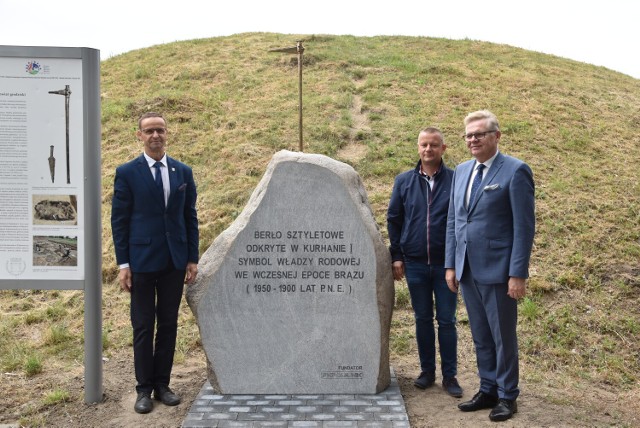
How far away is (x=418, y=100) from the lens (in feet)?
48.4

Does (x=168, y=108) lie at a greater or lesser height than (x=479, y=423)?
greater

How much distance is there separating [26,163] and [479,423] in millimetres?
4037

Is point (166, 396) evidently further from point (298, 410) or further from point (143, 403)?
point (298, 410)

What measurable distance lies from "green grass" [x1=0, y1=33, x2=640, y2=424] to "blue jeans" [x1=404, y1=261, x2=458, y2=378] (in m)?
1.39

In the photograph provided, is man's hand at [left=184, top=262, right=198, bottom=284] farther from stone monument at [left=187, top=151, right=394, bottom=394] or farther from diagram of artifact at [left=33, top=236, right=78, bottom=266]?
diagram of artifact at [left=33, top=236, right=78, bottom=266]

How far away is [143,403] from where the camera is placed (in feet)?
17.0

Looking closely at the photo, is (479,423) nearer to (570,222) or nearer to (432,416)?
(432,416)

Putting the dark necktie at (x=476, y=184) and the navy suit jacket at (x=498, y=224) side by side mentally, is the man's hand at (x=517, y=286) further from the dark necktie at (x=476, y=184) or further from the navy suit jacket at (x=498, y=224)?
the dark necktie at (x=476, y=184)

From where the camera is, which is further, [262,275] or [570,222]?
[570,222]

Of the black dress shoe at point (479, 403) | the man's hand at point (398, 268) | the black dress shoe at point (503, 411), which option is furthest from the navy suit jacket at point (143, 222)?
the black dress shoe at point (503, 411)

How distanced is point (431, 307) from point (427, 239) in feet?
1.97

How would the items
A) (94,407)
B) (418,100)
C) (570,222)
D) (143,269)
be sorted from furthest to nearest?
1. (418,100)
2. (570,222)
3. (94,407)
4. (143,269)

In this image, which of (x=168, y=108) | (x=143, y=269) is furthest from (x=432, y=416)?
(x=168, y=108)

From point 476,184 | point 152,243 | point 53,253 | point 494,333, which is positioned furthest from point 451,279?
point 53,253
